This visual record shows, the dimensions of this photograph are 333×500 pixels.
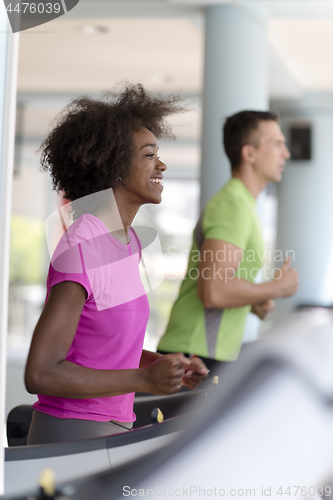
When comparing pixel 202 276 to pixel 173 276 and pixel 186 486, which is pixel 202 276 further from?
pixel 186 486

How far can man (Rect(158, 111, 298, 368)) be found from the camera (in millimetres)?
1432

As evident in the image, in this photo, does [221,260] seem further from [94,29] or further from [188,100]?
[94,29]

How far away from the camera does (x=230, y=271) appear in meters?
1.43

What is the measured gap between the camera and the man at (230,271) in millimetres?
1432

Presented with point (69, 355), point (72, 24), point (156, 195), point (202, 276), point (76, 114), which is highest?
point (72, 24)

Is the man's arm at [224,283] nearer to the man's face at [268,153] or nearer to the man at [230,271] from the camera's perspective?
the man at [230,271]

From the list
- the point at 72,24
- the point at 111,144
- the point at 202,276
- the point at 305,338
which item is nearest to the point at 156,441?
the point at 305,338

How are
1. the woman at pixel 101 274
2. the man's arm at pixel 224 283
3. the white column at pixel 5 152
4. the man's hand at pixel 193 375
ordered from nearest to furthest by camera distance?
1. the white column at pixel 5 152
2. the woman at pixel 101 274
3. the man's hand at pixel 193 375
4. the man's arm at pixel 224 283

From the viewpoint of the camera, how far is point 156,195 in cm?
94

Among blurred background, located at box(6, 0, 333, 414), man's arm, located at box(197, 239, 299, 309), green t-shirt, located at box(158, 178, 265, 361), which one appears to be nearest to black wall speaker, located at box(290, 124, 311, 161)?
blurred background, located at box(6, 0, 333, 414)

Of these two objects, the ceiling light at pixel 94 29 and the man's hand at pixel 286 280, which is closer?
the man's hand at pixel 286 280

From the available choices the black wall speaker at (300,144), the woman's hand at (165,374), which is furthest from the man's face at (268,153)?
the black wall speaker at (300,144)

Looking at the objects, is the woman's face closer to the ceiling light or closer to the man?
the man

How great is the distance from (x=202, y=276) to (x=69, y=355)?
0.64 meters
